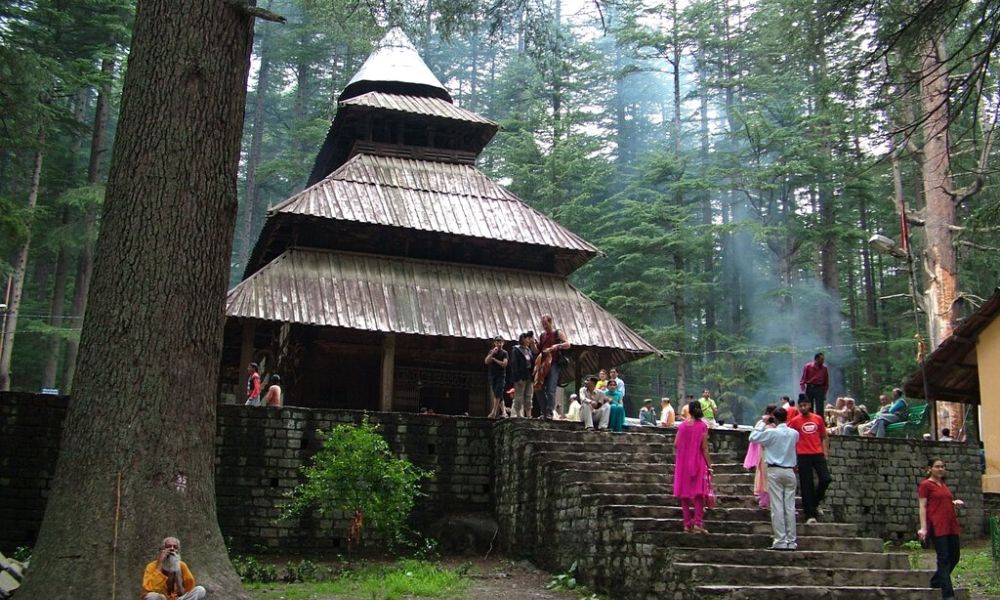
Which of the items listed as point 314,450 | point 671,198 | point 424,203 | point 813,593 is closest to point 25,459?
point 314,450

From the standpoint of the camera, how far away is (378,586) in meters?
10.2

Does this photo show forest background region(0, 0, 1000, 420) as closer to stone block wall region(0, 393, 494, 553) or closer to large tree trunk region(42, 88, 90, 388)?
large tree trunk region(42, 88, 90, 388)

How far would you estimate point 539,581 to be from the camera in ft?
36.1

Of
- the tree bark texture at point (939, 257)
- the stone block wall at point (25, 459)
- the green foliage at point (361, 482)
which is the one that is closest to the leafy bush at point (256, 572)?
the green foliage at point (361, 482)

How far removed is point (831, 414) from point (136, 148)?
14.6 m

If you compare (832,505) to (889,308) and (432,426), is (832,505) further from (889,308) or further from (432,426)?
(889,308)

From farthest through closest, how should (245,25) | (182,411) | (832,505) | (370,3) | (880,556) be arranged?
(832,505), (370,3), (880,556), (245,25), (182,411)

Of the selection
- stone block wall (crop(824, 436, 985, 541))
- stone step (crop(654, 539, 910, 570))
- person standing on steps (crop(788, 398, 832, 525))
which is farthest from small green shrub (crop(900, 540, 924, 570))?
stone step (crop(654, 539, 910, 570))

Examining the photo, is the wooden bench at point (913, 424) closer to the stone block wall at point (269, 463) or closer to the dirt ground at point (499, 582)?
the stone block wall at point (269, 463)

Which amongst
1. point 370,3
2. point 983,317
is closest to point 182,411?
point 370,3

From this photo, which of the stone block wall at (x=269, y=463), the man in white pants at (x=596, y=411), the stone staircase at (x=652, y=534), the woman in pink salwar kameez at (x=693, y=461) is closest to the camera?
the stone staircase at (x=652, y=534)

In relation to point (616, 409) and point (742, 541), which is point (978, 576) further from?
point (616, 409)

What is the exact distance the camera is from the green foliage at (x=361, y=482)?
11625 mm

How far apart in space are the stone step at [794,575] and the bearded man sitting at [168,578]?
169 inches
